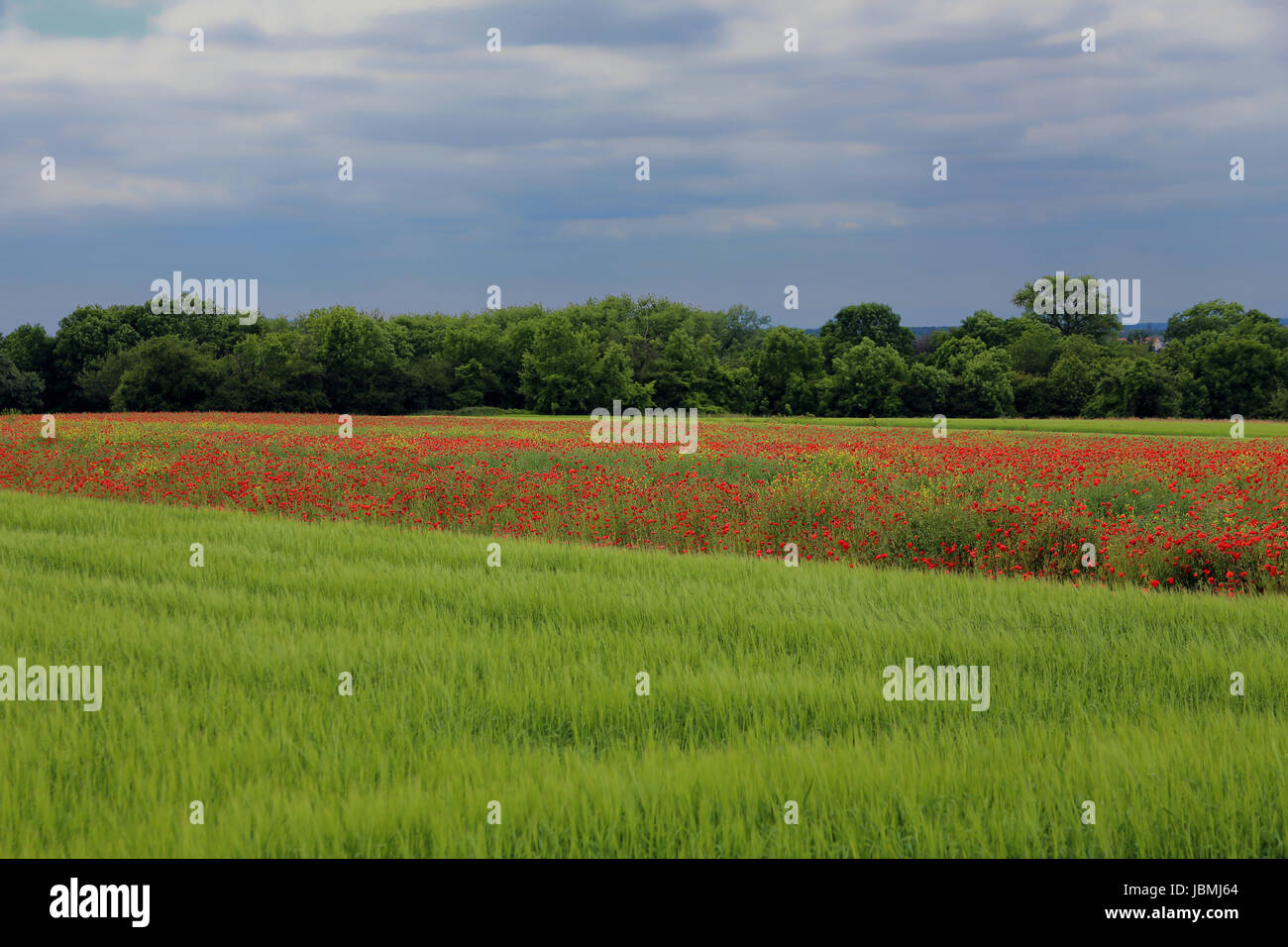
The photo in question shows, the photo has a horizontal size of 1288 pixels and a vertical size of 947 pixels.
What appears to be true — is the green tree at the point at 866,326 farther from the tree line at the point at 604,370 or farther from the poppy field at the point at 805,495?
the poppy field at the point at 805,495

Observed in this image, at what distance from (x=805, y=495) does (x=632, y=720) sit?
905 centimetres

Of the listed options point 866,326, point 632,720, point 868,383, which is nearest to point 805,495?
point 632,720

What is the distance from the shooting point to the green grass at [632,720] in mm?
3928

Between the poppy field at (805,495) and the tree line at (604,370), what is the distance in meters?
44.3

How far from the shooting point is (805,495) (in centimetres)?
1403

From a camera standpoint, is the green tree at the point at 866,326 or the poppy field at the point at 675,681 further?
the green tree at the point at 866,326

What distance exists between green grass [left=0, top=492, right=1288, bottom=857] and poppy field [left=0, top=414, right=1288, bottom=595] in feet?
8.58
